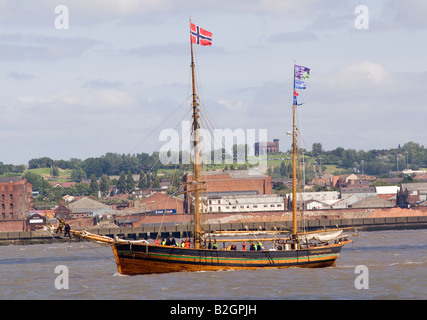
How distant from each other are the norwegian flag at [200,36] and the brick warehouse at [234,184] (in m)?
113

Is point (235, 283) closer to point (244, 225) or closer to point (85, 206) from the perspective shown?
point (244, 225)

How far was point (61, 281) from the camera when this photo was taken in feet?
183

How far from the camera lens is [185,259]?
5788 cm

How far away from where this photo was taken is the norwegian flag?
60531 mm

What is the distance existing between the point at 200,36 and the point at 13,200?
127638mm

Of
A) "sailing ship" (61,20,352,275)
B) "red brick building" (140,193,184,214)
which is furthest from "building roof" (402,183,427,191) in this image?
"sailing ship" (61,20,352,275)

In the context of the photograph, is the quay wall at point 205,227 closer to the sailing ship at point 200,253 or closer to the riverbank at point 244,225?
the riverbank at point 244,225

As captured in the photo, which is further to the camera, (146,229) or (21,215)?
(21,215)

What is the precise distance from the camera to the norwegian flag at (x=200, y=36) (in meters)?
60.5
